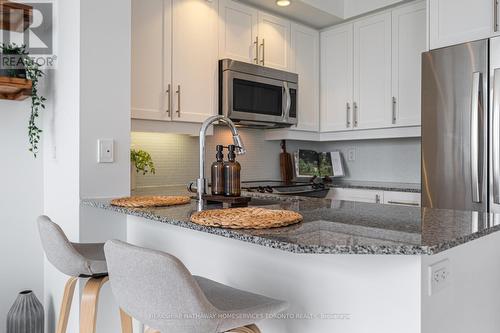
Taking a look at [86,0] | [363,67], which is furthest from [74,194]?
[363,67]

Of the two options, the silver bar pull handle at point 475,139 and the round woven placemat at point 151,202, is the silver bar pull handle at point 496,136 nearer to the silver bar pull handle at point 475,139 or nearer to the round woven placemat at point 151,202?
the silver bar pull handle at point 475,139

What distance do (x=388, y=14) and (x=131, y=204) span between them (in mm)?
2800

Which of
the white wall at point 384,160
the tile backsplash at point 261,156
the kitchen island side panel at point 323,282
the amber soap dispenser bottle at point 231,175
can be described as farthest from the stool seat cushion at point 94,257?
the white wall at point 384,160

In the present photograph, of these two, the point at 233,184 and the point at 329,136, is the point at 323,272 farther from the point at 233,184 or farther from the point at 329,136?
the point at 329,136

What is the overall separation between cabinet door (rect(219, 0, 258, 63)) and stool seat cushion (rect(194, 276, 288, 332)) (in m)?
2.18

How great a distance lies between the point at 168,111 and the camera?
2.75 metres

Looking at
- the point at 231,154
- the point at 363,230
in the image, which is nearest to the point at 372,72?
the point at 231,154

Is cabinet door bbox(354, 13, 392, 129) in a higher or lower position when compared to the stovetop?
higher

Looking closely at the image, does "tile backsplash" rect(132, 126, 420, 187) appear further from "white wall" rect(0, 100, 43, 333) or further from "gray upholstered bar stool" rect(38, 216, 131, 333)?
"gray upholstered bar stool" rect(38, 216, 131, 333)

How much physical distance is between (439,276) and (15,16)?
7.44 feet

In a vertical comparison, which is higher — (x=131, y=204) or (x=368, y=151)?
(x=368, y=151)

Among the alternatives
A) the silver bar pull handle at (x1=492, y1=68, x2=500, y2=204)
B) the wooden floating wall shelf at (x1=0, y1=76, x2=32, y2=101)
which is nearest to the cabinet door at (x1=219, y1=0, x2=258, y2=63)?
the wooden floating wall shelf at (x1=0, y1=76, x2=32, y2=101)

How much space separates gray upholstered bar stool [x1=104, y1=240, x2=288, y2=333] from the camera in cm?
98

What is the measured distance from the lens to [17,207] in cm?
232
